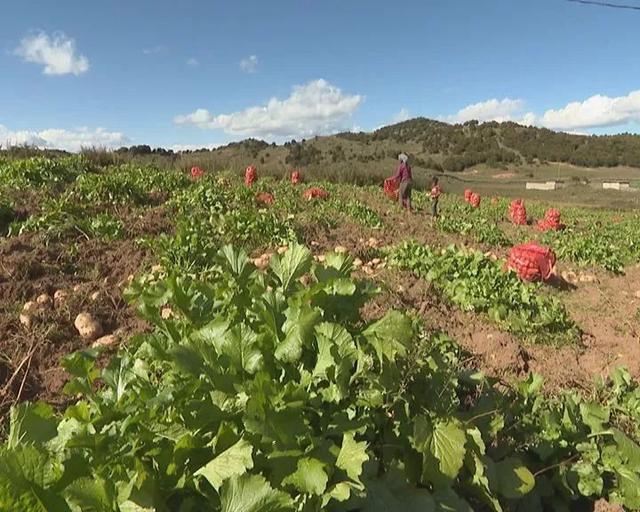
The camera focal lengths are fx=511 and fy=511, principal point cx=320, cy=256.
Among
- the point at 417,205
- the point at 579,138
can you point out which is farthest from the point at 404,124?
the point at 417,205

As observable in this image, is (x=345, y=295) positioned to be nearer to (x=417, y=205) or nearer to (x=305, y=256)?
(x=305, y=256)

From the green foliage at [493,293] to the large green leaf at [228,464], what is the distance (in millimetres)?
3922

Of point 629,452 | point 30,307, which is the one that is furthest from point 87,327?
point 629,452

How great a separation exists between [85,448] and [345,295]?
0.95m

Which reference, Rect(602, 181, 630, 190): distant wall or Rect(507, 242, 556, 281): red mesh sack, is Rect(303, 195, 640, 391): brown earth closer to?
Rect(507, 242, 556, 281): red mesh sack

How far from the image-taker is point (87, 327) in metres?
3.76

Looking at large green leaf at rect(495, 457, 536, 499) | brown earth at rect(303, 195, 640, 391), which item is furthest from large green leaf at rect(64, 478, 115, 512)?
brown earth at rect(303, 195, 640, 391)

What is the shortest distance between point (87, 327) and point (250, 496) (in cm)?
312

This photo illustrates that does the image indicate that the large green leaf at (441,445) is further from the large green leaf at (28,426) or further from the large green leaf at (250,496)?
the large green leaf at (28,426)

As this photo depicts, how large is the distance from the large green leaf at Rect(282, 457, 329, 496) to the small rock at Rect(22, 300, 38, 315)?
3.40 metres

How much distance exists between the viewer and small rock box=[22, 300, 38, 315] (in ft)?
13.0

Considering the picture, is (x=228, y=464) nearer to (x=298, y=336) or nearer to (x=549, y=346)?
(x=298, y=336)

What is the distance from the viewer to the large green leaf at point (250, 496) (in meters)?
1.06

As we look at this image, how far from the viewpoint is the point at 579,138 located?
56.0 meters
